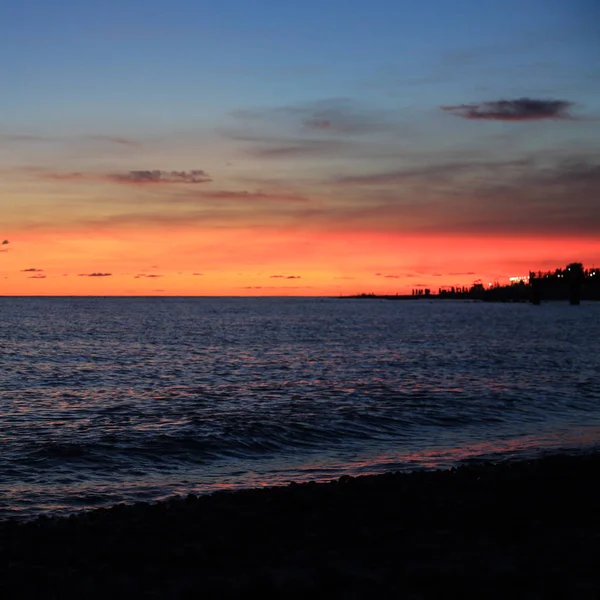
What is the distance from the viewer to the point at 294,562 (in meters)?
9.77

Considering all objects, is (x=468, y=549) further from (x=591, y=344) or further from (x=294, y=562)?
(x=591, y=344)

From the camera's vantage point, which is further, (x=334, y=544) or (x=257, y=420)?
(x=257, y=420)

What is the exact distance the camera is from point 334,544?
10.8 m

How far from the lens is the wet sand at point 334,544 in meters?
8.62

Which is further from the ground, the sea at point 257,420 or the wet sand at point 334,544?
the wet sand at point 334,544

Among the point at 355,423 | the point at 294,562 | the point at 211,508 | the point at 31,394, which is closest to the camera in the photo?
the point at 294,562

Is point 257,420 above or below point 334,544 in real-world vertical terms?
below

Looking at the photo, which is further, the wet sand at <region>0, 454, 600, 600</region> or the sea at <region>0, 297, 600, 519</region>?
the sea at <region>0, 297, 600, 519</region>

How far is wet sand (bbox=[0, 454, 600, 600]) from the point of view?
8.62 meters

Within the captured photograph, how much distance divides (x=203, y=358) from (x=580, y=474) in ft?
142

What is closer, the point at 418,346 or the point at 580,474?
the point at 580,474

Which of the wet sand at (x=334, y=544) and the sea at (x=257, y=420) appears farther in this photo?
the sea at (x=257, y=420)

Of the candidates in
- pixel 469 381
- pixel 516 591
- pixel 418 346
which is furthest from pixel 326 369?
pixel 516 591

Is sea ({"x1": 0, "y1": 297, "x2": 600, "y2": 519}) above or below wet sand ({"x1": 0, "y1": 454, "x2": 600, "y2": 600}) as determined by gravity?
below
